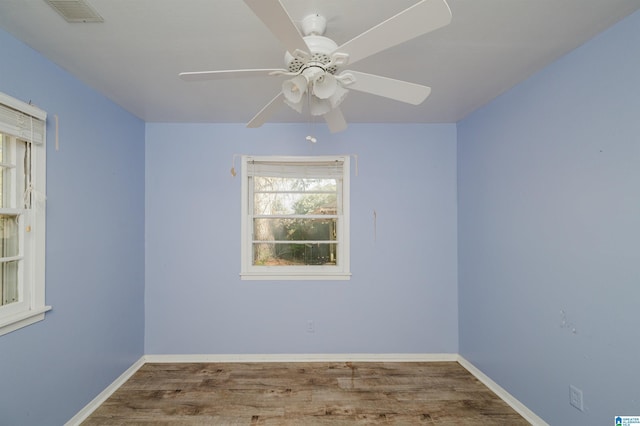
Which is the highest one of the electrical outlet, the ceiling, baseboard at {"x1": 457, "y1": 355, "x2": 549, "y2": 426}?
the ceiling

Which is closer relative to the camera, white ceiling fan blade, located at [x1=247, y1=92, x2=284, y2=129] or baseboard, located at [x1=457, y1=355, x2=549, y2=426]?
white ceiling fan blade, located at [x1=247, y1=92, x2=284, y2=129]

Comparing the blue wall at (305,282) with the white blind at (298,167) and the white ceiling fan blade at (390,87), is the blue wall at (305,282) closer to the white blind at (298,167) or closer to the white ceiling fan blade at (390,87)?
the white blind at (298,167)

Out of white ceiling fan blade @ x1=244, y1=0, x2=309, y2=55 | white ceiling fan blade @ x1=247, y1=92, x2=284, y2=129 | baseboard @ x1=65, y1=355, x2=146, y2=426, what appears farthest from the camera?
baseboard @ x1=65, y1=355, x2=146, y2=426

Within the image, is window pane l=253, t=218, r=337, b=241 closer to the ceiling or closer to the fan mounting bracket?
the ceiling

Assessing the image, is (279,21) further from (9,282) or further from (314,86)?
(9,282)

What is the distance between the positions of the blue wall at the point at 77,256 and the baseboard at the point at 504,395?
3.20 m

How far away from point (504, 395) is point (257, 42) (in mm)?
3124

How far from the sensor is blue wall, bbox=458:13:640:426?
4.88 ft

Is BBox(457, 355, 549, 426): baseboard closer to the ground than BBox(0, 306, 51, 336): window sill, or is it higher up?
closer to the ground

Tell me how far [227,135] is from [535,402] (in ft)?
11.2

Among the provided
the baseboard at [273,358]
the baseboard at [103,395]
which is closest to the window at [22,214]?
the baseboard at [103,395]

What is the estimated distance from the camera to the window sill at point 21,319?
5.08 feet

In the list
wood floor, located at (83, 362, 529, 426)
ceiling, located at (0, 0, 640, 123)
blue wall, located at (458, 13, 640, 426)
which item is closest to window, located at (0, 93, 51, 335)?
ceiling, located at (0, 0, 640, 123)

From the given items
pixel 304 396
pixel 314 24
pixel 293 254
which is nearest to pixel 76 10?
pixel 314 24
